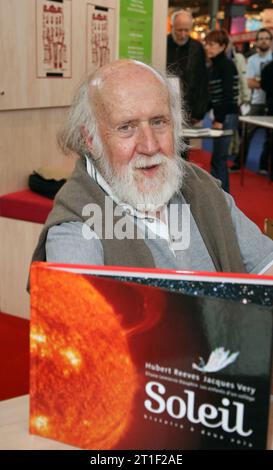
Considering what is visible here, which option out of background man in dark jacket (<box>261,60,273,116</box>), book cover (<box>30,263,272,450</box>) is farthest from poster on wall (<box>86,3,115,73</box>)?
background man in dark jacket (<box>261,60,273,116</box>)

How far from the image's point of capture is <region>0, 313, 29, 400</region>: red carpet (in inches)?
117

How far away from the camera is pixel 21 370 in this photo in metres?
3.15

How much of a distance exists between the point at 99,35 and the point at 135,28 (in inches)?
22.0

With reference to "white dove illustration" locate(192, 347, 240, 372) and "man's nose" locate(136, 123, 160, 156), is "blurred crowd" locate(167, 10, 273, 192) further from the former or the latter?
"white dove illustration" locate(192, 347, 240, 372)

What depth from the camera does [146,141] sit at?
5.51 ft

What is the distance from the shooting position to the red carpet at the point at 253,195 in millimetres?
6281

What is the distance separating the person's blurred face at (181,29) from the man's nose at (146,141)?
199 inches

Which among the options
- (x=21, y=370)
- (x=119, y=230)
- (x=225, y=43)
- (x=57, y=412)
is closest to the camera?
(x=57, y=412)

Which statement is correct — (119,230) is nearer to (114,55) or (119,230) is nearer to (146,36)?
(114,55)

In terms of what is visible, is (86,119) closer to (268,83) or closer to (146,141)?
(146,141)

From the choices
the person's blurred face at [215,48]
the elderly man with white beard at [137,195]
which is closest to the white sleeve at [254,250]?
the elderly man with white beard at [137,195]

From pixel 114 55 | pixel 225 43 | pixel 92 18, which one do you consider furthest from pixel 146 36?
pixel 225 43

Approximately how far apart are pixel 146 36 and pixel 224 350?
465cm

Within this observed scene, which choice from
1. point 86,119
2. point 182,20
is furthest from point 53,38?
point 182,20
